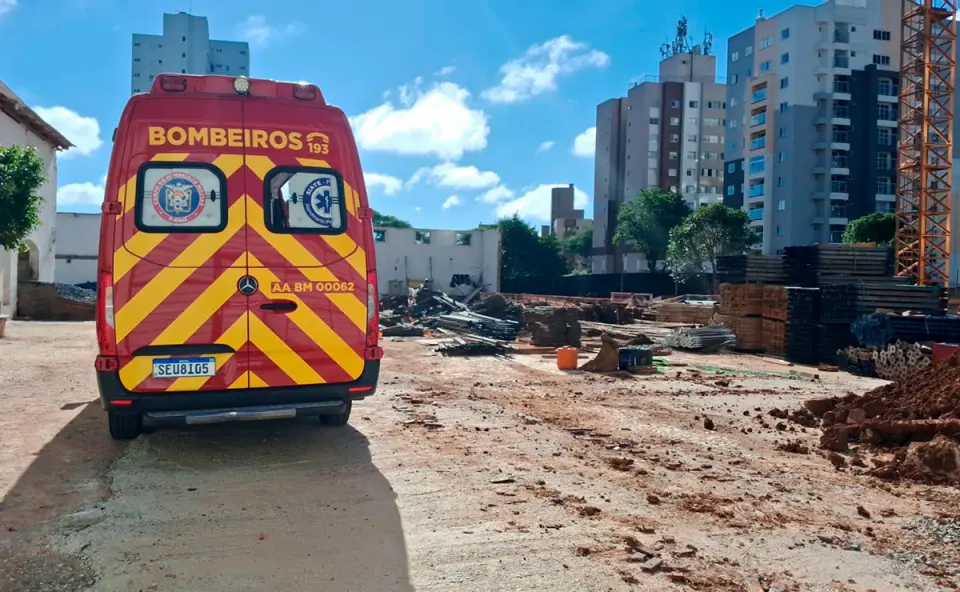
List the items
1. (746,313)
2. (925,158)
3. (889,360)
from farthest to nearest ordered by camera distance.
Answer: (925,158) < (746,313) < (889,360)

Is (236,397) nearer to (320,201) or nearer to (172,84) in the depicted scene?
(320,201)

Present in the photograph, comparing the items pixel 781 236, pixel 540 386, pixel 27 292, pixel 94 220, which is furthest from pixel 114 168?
pixel 781 236

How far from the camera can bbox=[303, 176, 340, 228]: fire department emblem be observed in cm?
583

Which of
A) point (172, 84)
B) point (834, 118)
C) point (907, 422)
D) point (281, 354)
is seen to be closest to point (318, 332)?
point (281, 354)

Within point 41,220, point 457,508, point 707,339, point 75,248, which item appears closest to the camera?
point 457,508

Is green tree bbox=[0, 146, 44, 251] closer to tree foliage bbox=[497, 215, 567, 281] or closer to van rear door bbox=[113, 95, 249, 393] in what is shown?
van rear door bbox=[113, 95, 249, 393]

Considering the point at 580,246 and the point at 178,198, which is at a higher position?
the point at 580,246

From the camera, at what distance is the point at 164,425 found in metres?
5.58

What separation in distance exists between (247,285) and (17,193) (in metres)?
15.5

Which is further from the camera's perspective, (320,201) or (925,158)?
(925,158)

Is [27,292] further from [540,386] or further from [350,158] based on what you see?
[350,158]

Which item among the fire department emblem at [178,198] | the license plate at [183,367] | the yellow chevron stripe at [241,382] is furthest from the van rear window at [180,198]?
the yellow chevron stripe at [241,382]

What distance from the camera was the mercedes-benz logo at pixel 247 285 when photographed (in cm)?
556

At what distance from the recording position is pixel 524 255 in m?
68.9
